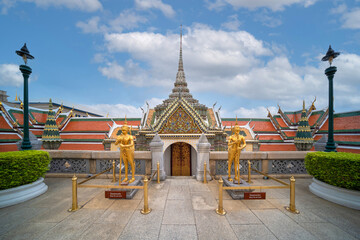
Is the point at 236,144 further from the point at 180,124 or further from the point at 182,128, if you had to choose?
the point at 180,124

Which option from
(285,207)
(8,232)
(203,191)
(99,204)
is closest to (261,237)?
(285,207)

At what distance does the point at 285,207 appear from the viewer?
5.00 metres

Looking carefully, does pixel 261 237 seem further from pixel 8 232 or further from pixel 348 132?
pixel 348 132

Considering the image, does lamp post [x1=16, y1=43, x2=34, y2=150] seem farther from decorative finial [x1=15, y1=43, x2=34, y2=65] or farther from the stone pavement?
the stone pavement

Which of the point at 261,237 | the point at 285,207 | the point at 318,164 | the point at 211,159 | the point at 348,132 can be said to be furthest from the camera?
the point at 348,132

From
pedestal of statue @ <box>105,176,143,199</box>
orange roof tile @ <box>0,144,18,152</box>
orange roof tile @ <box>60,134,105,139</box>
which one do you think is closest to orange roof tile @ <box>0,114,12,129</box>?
orange roof tile @ <box>0,144,18,152</box>

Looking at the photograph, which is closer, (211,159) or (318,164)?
(318,164)

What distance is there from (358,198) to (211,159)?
208 inches

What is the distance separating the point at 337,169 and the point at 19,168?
11.7 metres

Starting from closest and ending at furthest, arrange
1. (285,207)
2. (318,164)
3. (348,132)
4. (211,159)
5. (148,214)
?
(148,214) → (285,207) → (318,164) → (211,159) → (348,132)

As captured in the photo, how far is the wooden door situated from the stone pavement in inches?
241

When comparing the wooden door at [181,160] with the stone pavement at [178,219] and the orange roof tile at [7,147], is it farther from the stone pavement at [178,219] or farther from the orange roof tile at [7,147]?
the orange roof tile at [7,147]

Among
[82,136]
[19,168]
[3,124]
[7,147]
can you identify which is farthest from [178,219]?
[3,124]

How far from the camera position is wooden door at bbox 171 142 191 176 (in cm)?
1212
